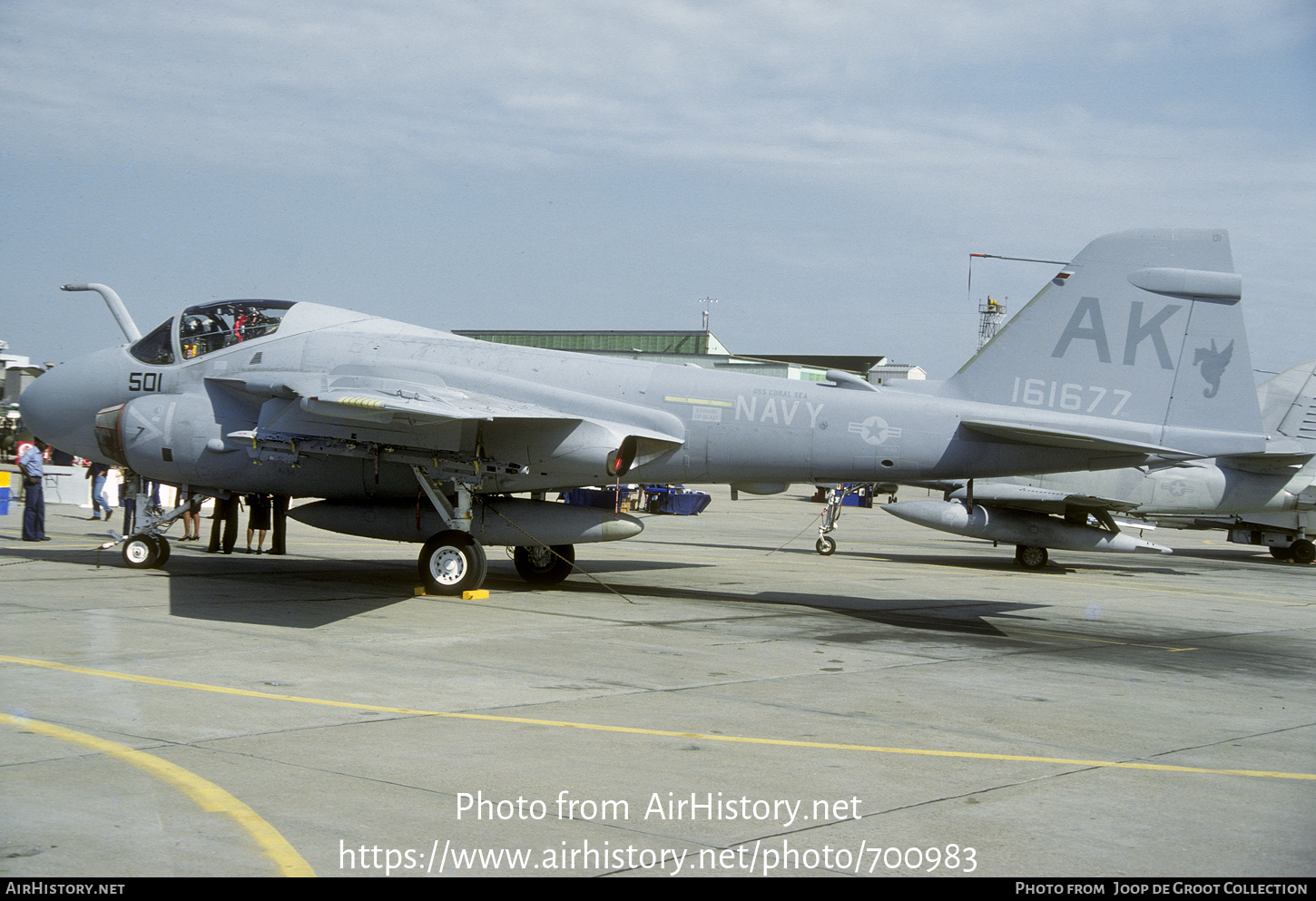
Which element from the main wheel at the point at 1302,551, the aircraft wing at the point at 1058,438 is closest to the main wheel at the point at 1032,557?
the aircraft wing at the point at 1058,438

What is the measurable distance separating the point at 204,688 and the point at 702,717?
3.71 m

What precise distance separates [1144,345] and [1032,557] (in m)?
11.7

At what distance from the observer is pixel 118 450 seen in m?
15.0

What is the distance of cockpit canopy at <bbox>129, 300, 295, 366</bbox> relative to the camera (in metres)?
15.1

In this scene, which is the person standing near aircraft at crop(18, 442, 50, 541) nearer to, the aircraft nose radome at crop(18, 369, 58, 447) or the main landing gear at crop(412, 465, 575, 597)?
the aircraft nose radome at crop(18, 369, 58, 447)

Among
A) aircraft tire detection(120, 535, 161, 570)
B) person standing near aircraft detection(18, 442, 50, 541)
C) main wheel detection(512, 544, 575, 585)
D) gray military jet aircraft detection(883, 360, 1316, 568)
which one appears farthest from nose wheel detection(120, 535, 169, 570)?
gray military jet aircraft detection(883, 360, 1316, 568)

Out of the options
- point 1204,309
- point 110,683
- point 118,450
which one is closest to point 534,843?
point 110,683

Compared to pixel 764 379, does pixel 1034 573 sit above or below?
below

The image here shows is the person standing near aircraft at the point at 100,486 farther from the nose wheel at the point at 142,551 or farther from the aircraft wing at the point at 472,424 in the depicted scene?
the aircraft wing at the point at 472,424

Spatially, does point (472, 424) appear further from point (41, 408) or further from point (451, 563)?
point (41, 408)

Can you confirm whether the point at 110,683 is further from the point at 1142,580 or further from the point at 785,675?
the point at 1142,580

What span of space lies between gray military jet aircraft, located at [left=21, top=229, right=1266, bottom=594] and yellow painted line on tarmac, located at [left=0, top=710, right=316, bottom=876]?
589cm

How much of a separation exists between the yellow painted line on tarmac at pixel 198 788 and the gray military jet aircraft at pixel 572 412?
5893 mm

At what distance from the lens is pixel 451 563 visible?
14.0 meters
